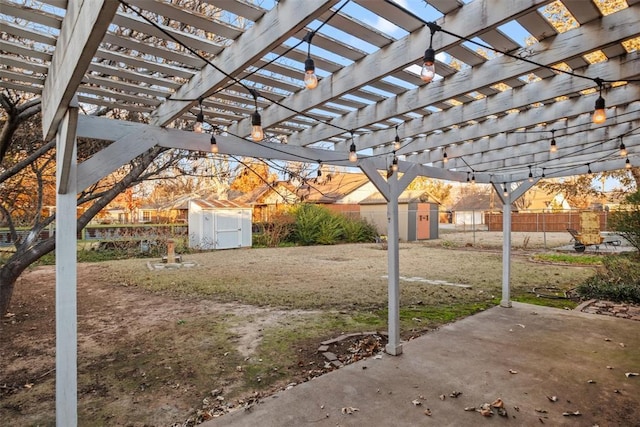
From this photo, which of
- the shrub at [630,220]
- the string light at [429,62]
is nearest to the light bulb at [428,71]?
the string light at [429,62]

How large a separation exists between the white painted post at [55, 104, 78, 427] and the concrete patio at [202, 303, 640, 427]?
877mm

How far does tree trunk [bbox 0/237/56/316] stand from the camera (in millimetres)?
4473

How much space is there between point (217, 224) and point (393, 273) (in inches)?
489

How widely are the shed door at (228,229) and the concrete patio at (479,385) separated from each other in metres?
12.2

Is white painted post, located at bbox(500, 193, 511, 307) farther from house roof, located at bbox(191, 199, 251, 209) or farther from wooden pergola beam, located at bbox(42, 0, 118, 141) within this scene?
house roof, located at bbox(191, 199, 251, 209)

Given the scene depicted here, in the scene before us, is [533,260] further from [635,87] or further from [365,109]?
[365,109]

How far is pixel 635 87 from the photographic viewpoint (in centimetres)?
295

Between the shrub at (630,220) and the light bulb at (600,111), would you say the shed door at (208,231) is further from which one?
the light bulb at (600,111)

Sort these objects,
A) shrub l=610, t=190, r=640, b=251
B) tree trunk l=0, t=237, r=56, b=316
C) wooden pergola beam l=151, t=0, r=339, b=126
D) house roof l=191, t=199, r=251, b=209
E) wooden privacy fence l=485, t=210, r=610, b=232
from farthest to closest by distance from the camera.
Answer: wooden privacy fence l=485, t=210, r=610, b=232
house roof l=191, t=199, r=251, b=209
shrub l=610, t=190, r=640, b=251
tree trunk l=0, t=237, r=56, b=316
wooden pergola beam l=151, t=0, r=339, b=126

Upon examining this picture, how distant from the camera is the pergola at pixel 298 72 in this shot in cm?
189

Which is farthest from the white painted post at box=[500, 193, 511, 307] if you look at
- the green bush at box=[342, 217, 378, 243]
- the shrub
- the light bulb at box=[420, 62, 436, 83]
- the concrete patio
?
the green bush at box=[342, 217, 378, 243]

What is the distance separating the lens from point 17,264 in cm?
457

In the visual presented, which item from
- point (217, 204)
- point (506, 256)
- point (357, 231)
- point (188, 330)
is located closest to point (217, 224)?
point (217, 204)

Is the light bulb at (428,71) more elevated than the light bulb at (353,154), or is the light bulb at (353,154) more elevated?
the light bulb at (428,71)
